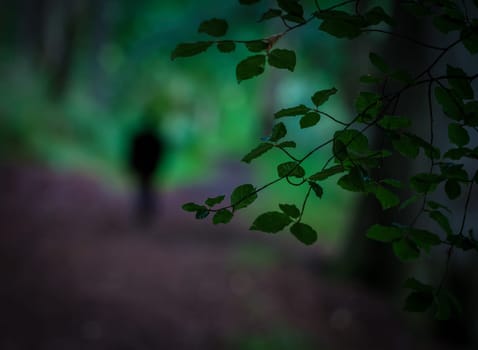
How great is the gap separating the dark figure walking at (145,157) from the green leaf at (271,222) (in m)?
7.29

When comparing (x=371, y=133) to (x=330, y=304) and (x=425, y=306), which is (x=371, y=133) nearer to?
(x=330, y=304)

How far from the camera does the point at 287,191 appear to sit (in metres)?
13.1

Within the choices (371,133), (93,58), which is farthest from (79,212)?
(93,58)

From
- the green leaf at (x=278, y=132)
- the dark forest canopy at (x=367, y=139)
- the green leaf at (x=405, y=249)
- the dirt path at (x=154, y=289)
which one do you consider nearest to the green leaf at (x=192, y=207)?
the dark forest canopy at (x=367, y=139)

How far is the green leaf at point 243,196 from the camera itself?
41.1 inches

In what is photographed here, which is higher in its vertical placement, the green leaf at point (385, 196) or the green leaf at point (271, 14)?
the green leaf at point (271, 14)

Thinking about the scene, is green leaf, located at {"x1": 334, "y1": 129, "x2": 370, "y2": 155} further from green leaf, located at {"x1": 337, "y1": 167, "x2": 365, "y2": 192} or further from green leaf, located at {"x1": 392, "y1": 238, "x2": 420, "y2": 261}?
green leaf, located at {"x1": 392, "y1": 238, "x2": 420, "y2": 261}

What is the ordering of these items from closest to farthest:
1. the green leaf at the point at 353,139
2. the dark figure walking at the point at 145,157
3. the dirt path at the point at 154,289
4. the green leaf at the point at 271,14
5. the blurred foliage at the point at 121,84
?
the green leaf at the point at 271,14, the green leaf at the point at 353,139, the dirt path at the point at 154,289, the dark figure walking at the point at 145,157, the blurred foliage at the point at 121,84

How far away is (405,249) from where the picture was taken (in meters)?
0.99

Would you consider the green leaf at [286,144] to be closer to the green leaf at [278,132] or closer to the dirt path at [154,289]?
the green leaf at [278,132]

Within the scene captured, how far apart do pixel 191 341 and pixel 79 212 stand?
4175mm

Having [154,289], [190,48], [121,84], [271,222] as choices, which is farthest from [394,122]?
[121,84]

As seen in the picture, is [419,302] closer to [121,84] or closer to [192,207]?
[192,207]

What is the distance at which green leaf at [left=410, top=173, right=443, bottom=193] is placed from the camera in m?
1.03
